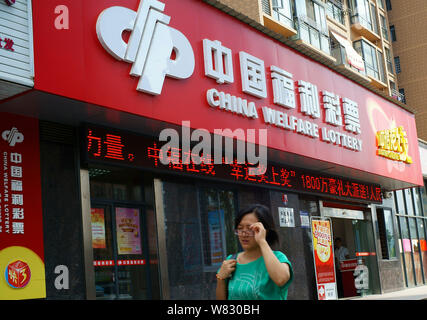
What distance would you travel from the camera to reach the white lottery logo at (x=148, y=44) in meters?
8.12

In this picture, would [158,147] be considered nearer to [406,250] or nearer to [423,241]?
[406,250]

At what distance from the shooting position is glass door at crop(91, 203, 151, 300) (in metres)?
8.84

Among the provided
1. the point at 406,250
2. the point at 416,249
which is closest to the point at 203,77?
the point at 406,250

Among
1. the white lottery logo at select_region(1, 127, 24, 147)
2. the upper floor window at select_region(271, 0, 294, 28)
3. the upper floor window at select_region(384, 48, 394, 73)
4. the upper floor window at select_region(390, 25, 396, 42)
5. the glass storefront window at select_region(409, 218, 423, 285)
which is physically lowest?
the glass storefront window at select_region(409, 218, 423, 285)

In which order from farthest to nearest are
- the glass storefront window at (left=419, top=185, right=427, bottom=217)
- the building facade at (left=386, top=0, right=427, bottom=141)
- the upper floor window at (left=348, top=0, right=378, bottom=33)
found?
the building facade at (left=386, top=0, right=427, bottom=141), the upper floor window at (left=348, top=0, right=378, bottom=33), the glass storefront window at (left=419, top=185, right=427, bottom=217)

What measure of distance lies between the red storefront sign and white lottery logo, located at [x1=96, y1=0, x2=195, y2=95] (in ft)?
0.06

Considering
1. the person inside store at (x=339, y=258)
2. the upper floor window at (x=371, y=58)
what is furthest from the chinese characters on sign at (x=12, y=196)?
the upper floor window at (x=371, y=58)

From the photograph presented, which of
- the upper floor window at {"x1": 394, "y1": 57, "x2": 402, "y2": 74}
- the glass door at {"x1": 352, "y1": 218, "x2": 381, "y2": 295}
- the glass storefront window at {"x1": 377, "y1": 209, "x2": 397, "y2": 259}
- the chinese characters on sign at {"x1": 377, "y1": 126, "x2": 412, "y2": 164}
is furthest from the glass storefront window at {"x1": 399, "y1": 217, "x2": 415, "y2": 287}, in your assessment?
the upper floor window at {"x1": 394, "y1": 57, "x2": 402, "y2": 74}

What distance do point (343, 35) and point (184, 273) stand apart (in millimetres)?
19021

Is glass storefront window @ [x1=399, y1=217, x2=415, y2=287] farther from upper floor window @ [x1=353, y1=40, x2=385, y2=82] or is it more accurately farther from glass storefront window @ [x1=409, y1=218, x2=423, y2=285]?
upper floor window @ [x1=353, y1=40, x2=385, y2=82]

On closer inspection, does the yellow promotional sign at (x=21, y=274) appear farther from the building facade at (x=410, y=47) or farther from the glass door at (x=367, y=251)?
the building facade at (x=410, y=47)

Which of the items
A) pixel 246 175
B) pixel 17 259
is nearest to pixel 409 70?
pixel 246 175

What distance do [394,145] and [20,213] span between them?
41.1ft
